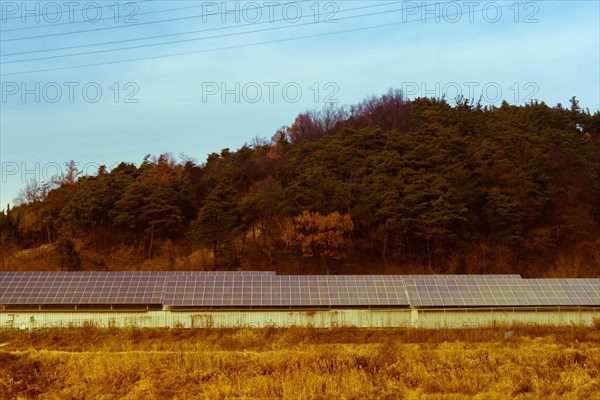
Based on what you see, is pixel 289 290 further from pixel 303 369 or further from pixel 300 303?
pixel 303 369

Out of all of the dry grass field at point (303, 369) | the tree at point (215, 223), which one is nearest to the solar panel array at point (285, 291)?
the dry grass field at point (303, 369)

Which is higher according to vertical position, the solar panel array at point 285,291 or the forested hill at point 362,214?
the forested hill at point 362,214

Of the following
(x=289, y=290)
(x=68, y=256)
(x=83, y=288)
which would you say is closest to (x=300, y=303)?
(x=289, y=290)

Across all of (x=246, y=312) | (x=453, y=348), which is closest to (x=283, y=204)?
(x=246, y=312)

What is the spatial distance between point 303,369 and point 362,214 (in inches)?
915

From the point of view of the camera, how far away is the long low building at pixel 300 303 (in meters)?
25.5

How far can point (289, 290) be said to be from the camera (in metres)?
26.7

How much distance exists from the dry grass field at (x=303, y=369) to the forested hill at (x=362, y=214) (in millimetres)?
16575

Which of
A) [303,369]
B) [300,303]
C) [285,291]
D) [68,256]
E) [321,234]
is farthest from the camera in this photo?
[68,256]

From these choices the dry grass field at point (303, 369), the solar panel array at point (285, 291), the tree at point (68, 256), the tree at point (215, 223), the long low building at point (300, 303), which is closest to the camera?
the dry grass field at point (303, 369)

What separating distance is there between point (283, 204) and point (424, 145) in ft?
34.7

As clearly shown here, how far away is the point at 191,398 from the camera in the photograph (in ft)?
50.3

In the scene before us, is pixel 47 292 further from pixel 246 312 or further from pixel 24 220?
pixel 24 220

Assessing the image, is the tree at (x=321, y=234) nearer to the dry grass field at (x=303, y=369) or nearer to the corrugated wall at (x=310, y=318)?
the corrugated wall at (x=310, y=318)
